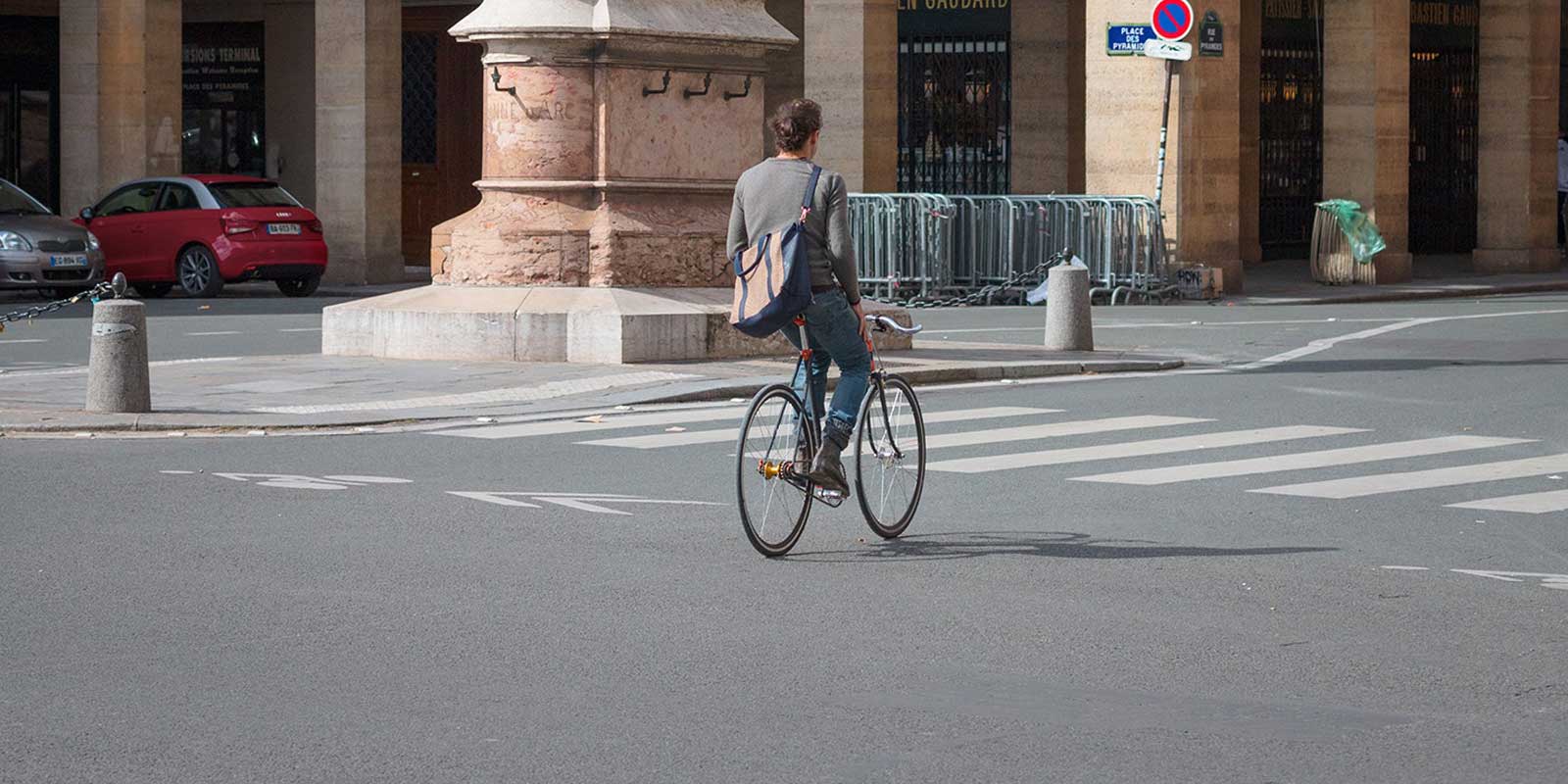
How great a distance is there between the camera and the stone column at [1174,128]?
30.4 m

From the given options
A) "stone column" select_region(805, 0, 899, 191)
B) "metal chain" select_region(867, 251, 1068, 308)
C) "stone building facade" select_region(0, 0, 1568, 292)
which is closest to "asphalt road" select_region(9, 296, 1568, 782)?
"metal chain" select_region(867, 251, 1068, 308)

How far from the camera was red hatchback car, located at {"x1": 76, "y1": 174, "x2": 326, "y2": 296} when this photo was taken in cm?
3055

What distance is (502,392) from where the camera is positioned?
16297 mm

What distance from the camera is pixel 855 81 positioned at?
32.5 meters

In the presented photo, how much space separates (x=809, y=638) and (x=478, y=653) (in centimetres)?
107

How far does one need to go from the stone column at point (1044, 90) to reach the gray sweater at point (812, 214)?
27562mm

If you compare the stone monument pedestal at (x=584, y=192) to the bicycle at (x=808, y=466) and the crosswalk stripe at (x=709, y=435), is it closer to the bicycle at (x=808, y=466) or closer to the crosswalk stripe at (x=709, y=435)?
the crosswalk stripe at (x=709, y=435)

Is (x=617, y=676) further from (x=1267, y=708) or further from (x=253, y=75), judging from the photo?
(x=253, y=75)

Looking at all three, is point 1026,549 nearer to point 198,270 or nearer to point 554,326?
point 554,326

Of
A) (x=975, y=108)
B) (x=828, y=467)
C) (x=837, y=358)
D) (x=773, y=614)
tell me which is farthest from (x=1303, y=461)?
(x=975, y=108)

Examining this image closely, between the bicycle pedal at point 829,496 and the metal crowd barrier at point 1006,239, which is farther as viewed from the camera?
the metal crowd barrier at point 1006,239

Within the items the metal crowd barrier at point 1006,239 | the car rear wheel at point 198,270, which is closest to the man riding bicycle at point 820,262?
the metal crowd barrier at point 1006,239

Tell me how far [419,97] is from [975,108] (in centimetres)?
976

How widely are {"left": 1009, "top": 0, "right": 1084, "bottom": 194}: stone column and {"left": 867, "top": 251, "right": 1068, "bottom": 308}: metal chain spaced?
7.51 m
